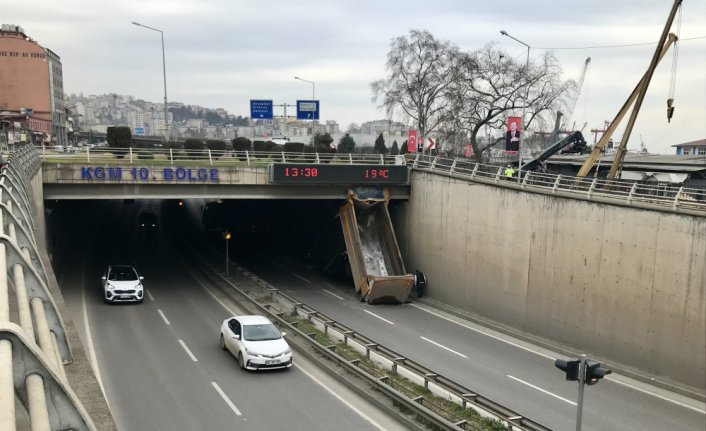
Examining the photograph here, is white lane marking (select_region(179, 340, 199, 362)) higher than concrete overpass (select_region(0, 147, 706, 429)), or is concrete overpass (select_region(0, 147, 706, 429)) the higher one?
concrete overpass (select_region(0, 147, 706, 429))

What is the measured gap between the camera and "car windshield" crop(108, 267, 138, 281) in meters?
25.8

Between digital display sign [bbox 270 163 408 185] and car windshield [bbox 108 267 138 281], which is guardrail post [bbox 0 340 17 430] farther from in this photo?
digital display sign [bbox 270 163 408 185]

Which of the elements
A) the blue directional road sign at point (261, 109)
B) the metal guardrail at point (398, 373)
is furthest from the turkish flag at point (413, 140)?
the blue directional road sign at point (261, 109)

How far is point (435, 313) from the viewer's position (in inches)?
1087

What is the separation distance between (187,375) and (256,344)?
221 cm

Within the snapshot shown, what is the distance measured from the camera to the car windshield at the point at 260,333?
57.9ft

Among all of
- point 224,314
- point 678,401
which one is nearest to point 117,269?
point 224,314

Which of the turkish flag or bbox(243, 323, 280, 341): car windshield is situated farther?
the turkish flag

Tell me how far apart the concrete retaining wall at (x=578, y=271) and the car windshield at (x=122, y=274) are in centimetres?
1507

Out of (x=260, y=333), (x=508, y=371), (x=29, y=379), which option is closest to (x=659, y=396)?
(x=508, y=371)

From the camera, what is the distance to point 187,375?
16828 millimetres

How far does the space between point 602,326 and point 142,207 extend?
202ft

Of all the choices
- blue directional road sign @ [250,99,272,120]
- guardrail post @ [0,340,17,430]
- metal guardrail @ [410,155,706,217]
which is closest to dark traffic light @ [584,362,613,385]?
guardrail post @ [0,340,17,430]

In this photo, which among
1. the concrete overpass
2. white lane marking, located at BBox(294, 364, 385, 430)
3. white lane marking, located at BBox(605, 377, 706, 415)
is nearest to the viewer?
white lane marking, located at BBox(294, 364, 385, 430)
